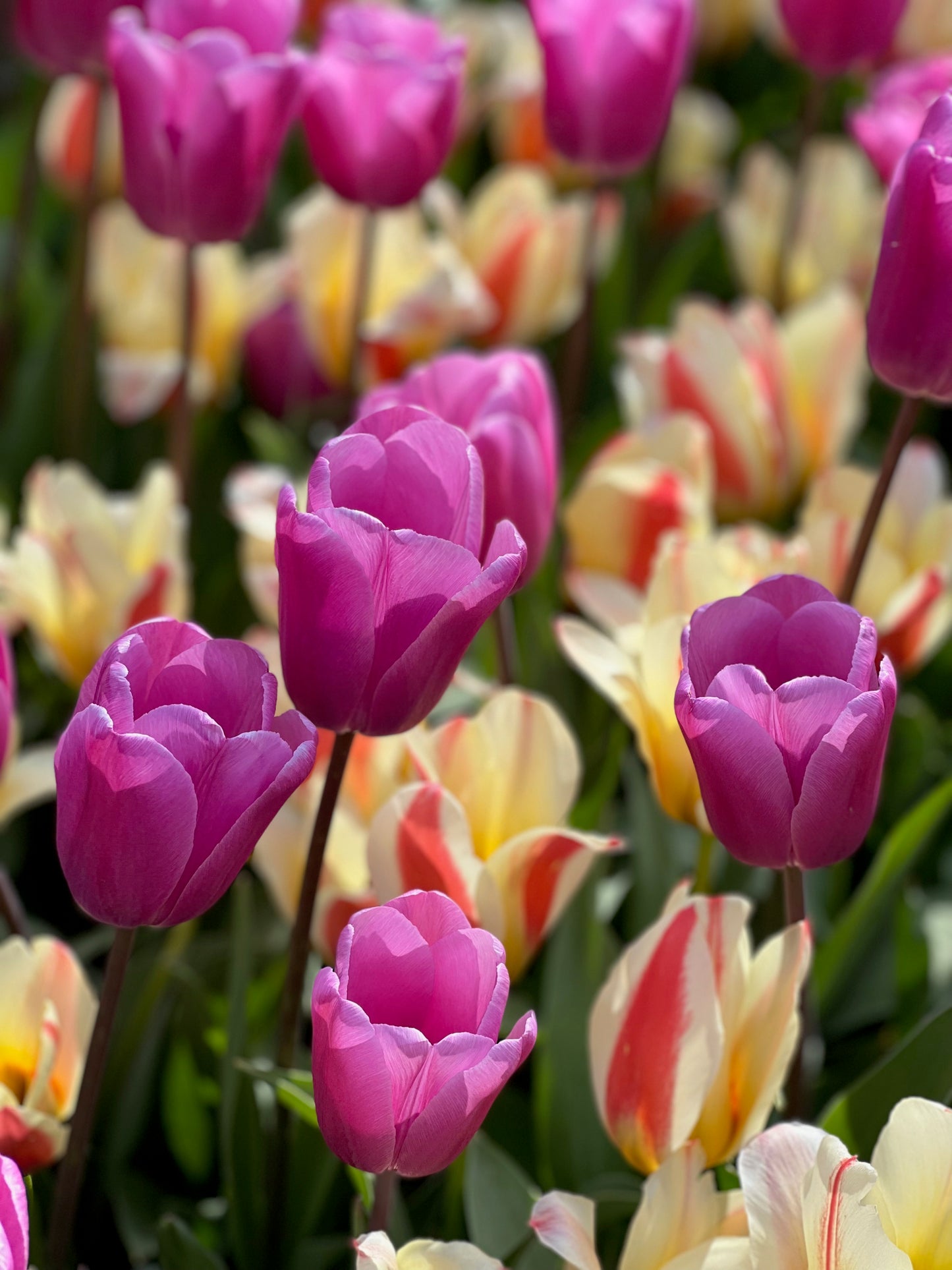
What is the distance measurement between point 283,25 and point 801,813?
1.74 feet

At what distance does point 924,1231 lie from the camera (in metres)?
0.48

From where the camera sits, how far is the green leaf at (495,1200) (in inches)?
23.4

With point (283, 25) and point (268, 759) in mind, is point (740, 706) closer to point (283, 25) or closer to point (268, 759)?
point (268, 759)

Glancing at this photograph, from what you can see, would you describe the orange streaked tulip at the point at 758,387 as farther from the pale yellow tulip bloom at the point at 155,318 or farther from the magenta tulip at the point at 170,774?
the magenta tulip at the point at 170,774

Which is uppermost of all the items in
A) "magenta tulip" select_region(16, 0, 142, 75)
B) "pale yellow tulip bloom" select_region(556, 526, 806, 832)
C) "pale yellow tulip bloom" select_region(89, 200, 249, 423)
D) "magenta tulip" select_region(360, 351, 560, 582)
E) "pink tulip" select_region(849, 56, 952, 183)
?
"pink tulip" select_region(849, 56, 952, 183)

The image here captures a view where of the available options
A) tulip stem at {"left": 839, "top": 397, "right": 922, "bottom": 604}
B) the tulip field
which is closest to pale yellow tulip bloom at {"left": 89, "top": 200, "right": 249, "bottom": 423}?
the tulip field

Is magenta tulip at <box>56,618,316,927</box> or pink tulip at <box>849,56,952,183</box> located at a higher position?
Result: pink tulip at <box>849,56,952,183</box>

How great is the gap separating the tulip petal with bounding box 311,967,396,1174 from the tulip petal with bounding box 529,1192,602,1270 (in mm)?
57

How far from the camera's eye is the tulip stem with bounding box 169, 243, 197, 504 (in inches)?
34.2

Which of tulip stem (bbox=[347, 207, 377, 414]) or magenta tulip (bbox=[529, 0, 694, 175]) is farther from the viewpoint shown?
tulip stem (bbox=[347, 207, 377, 414])

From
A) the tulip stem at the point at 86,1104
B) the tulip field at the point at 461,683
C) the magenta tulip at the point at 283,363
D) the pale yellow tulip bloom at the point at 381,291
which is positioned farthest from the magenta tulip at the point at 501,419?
the magenta tulip at the point at 283,363

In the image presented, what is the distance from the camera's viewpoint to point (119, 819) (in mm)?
454

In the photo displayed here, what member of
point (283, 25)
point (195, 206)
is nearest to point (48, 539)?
point (195, 206)

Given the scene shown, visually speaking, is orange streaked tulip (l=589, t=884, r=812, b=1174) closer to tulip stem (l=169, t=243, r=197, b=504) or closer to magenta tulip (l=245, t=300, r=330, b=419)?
tulip stem (l=169, t=243, r=197, b=504)
